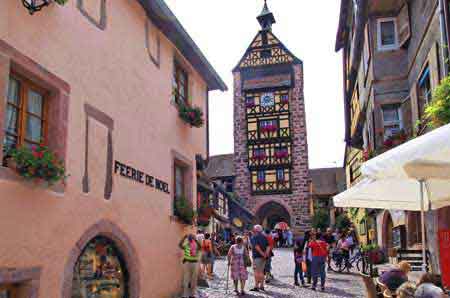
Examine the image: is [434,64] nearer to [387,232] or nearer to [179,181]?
[179,181]

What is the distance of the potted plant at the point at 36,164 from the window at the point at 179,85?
Result: 5658mm

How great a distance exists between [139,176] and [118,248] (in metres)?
1.40

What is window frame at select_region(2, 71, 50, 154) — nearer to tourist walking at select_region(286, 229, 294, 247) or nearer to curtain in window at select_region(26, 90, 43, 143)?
curtain in window at select_region(26, 90, 43, 143)

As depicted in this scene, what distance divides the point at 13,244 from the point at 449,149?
4.35 meters

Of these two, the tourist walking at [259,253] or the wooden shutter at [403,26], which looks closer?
the tourist walking at [259,253]

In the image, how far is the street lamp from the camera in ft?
20.2

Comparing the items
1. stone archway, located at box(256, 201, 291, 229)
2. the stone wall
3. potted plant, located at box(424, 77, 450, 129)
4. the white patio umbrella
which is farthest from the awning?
stone archway, located at box(256, 201, 291, 229)

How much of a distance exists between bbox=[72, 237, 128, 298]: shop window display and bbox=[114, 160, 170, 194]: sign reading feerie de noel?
1.10m

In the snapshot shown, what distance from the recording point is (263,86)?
138 feet

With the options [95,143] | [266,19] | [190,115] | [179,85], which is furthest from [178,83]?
[266,19]

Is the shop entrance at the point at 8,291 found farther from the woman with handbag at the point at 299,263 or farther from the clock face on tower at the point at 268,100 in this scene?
the clock face on tower at the point at 268,100

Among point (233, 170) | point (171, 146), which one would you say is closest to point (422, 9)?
point (171, 146)

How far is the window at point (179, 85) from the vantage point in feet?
39.1

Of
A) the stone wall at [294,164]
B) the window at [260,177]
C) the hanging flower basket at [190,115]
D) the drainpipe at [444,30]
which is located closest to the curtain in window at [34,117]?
the hanging flower basket at [190,115]
